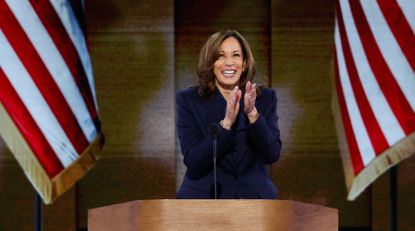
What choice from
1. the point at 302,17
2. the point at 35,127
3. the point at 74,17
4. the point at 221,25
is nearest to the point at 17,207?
the point at 35,127

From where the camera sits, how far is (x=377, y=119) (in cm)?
409

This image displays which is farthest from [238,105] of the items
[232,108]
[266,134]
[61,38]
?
[61,38]

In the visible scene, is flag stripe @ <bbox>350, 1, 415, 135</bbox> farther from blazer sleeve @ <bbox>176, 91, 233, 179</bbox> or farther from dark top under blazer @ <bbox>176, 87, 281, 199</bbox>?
blazer sleeve @ <bbox>176, 91, 233, 179</bbox>

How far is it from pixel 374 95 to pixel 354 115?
0.15 metres

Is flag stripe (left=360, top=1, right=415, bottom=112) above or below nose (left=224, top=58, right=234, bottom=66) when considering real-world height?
below

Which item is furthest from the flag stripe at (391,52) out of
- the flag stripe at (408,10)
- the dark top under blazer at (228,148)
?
the dark top under blazer at (228,148)

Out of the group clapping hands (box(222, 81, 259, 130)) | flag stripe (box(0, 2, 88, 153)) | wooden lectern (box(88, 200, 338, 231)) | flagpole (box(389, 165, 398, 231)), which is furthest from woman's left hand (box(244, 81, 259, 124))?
flagpole (box(389, 165, 398, 231))

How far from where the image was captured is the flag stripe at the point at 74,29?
416 cm

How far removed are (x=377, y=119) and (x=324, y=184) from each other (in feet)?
2.43

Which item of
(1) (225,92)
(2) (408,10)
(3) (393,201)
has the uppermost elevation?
(1) (225,92)

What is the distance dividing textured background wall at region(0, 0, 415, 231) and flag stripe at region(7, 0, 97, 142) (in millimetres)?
489

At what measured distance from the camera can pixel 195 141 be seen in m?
2.77

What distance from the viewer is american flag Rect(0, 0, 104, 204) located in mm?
4047

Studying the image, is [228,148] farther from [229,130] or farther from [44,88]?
[44,88]
